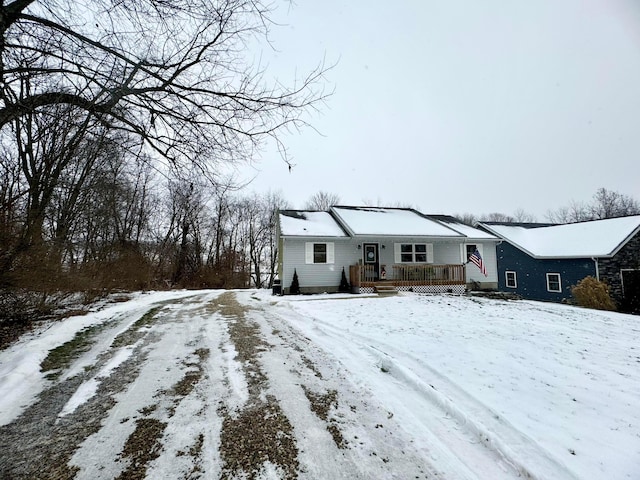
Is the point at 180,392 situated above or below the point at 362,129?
below

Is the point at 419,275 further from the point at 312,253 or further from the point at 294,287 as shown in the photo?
the point at 294,287

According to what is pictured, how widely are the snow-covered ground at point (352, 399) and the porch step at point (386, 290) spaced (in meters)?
7.52

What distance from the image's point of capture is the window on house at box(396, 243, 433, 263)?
631 inches

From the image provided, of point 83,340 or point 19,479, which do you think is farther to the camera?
point 83,340

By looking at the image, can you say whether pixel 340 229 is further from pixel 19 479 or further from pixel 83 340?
pixel 19 479

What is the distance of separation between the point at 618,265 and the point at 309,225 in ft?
55.6

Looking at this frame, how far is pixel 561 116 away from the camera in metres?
13.5

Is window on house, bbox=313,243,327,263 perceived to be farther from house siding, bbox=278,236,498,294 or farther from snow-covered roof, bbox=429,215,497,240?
snow-covered roof, bbox=429,215,497,240

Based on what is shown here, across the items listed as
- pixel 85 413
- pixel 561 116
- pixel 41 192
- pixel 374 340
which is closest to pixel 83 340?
pixel 41 192

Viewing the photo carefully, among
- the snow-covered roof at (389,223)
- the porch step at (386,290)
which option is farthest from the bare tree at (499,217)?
the porch step at (386,290)

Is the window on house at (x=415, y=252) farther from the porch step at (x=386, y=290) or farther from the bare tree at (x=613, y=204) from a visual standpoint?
the bare tree at (x=613, y=204)

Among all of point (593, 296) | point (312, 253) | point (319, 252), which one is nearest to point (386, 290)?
point (319, 252)

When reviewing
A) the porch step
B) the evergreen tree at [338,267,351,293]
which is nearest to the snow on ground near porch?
the porch step

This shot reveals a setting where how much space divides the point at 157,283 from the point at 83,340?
53.1ft
